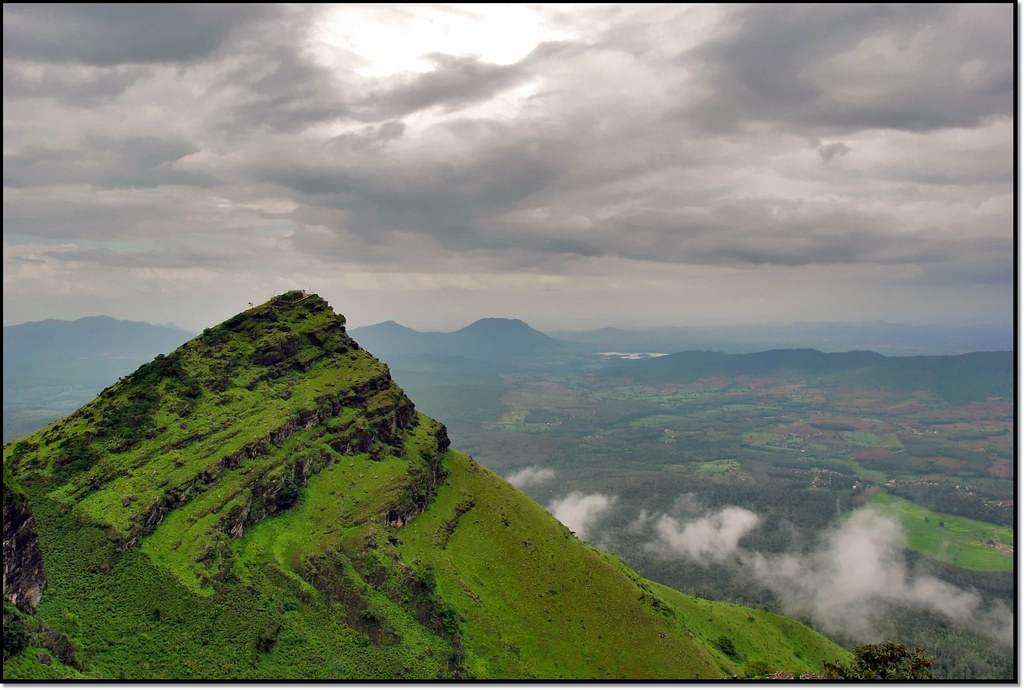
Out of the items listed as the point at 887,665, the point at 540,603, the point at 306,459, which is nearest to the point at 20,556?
the point at 306,459

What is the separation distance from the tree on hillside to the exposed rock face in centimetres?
7344

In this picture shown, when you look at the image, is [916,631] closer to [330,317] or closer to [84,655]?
[330,317]

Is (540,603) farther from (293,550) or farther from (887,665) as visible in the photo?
(887,665)

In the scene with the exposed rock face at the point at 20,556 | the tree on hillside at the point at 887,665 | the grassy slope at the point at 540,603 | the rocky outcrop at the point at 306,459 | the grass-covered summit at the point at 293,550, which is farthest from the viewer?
the grassy slope at the point at 540,603

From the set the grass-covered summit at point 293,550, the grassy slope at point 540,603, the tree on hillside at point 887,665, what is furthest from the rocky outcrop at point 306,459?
the tree on hillside at point 887,665

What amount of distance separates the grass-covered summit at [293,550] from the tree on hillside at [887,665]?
89.4 feet

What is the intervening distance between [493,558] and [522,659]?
1527 cm

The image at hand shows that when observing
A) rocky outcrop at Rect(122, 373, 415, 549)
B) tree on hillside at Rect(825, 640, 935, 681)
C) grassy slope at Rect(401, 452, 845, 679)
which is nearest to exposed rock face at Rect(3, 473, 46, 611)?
rocky outcrop at Rect(122, 373, 415, 549)

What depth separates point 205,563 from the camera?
6450 centimetres

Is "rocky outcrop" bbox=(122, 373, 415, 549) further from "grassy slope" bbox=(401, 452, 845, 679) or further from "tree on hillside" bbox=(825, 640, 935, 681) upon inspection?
"tree on hillside" bbox=(825, 640, 935, 681)

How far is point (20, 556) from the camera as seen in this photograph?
172 feet

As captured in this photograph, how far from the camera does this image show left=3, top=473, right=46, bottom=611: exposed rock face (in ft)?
166

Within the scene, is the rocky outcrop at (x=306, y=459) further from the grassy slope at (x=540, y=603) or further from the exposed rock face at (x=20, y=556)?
the grassy slope at (x=540, y=603)

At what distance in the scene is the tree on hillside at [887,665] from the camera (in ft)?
158
